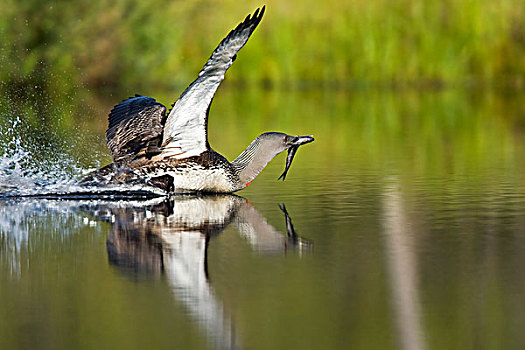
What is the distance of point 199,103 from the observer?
673cm

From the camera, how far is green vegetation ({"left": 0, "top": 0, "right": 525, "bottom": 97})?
21.3 m

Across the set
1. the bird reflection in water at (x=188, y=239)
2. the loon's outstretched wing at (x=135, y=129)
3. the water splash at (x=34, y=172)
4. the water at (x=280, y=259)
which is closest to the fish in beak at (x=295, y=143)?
Result: the water at (x=280, y=259)

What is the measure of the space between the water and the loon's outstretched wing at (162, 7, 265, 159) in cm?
38

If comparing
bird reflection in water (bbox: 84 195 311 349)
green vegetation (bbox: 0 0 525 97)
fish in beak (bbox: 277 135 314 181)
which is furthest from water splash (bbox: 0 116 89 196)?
green vegetation (bbox: 0 0 525 97)

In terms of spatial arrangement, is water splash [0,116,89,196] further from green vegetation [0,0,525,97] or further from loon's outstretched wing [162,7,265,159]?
green vegetation [0,0,525,97]

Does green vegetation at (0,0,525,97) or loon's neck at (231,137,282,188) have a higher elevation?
green vegetation at (0,0,525,97)

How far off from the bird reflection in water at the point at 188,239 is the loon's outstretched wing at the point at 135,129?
1.65 ft

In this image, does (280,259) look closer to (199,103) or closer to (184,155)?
(199,103)

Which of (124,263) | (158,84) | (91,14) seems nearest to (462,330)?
(124,263)

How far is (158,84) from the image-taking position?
23797 mm

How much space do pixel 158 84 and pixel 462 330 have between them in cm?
2064

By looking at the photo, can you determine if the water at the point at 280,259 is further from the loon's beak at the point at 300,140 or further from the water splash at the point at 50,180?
the loon's beak at the point at 300,140

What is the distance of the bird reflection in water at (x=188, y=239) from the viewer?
3.87 metres

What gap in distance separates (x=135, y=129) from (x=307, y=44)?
1648 centimetres
